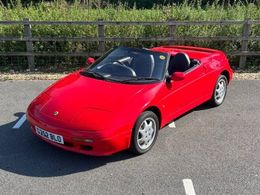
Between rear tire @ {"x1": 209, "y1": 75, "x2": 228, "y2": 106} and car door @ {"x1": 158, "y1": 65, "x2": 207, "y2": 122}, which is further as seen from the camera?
rear tire @ {"x1": 209, "y1": 75, "x2": 228, "y2": 106}

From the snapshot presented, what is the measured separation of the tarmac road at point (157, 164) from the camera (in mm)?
4039

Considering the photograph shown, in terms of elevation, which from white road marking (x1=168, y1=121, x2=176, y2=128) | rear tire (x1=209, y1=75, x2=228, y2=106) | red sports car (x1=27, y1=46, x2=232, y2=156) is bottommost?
white road marking (x1=168, y1=121, x2=176, y2=128)

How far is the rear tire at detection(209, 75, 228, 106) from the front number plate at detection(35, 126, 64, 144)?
3.09 meters

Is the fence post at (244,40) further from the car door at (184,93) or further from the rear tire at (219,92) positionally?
the car door at (184,93)

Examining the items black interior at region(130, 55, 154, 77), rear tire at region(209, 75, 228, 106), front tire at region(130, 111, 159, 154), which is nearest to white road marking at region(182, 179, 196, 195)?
front tire at region(130, 111, 159, 154)

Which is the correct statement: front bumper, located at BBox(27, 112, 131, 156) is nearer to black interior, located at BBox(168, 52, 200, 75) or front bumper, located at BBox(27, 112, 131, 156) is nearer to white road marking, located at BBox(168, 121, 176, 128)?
white road marking, located at BBox(168, 121, 176, 128)

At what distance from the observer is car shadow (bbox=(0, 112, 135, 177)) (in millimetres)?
4367

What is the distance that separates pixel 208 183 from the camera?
162 inches

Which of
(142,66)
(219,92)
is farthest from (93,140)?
(219,92)

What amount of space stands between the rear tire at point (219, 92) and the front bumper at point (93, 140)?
2501 mm

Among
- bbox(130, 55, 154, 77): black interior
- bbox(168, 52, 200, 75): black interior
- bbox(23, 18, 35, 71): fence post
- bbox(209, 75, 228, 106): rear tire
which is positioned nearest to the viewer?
bbox(130, 55, 154, 77): black interior

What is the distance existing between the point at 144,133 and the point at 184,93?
1133mm

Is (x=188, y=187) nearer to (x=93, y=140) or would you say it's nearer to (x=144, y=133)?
(x=144, y=133)

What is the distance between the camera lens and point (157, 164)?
4.52 m
